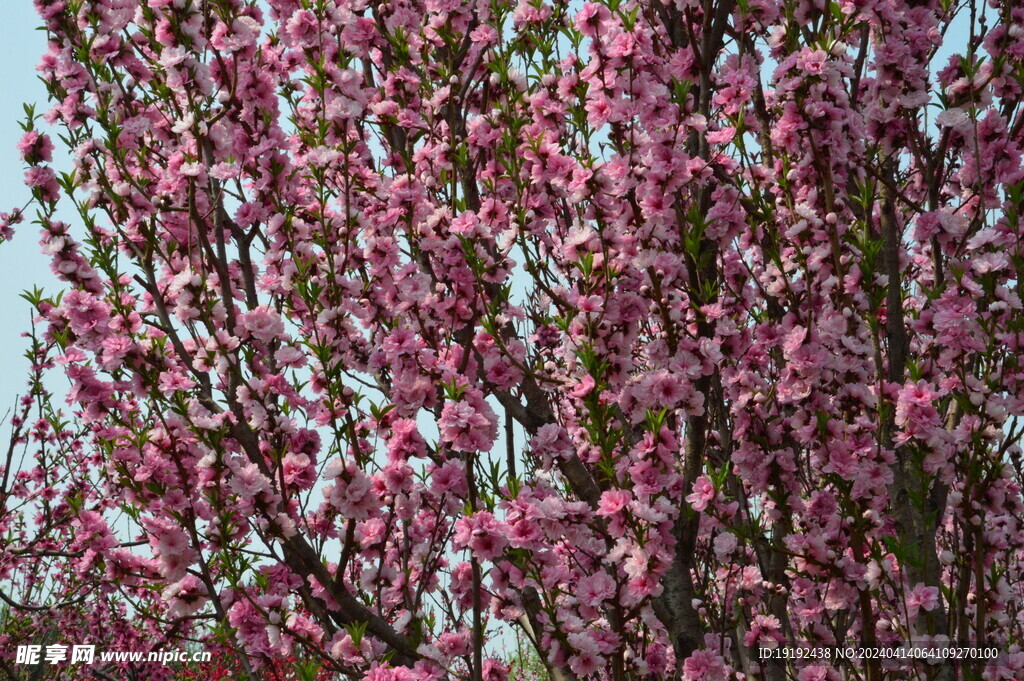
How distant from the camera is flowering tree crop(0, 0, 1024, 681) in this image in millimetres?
3805

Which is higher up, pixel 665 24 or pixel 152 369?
pixel 665 24

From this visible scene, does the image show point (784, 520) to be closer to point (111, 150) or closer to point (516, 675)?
point (111, 150)

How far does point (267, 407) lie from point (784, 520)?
2.55 meters

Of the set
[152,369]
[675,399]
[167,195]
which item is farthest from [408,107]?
[675,399]

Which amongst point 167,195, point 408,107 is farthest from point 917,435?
point 167,195

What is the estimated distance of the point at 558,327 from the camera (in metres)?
4.37

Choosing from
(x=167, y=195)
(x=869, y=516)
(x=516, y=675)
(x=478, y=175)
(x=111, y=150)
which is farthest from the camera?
(x=516, y=675)

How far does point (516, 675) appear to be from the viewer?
12047 millimetres

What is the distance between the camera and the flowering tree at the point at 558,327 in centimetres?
380

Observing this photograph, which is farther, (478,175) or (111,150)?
(478,175)

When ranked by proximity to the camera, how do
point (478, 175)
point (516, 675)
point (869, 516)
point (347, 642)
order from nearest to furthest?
1. point (347, 642)
2. point (869, 516)
3. point (478, 175)
4. point (516, 675)

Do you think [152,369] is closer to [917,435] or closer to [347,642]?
[347,642]

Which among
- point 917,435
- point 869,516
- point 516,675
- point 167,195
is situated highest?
point 167,195

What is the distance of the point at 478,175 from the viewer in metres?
5.09
